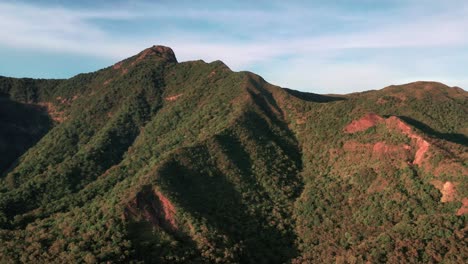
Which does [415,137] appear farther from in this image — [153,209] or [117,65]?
[117,65]

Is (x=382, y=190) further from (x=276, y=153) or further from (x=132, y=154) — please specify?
(x=132, y=154)

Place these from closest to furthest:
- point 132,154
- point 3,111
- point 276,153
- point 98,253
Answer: point 98,253 < point 276,153 < point 132,154 < point 3,111

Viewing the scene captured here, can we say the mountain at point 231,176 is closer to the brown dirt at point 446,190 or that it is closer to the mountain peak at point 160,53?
the brown dirt at point 446,190

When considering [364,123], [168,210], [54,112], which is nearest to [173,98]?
[54,112]

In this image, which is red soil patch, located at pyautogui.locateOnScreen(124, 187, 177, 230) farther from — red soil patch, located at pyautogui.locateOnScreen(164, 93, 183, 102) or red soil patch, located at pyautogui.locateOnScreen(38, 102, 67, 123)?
red soil patch, located at pyautogui.locateOnScreen(38, 102, 67, 123)

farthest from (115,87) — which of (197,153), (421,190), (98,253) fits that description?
(421,190)

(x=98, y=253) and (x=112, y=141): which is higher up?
(x=112, y=141)
